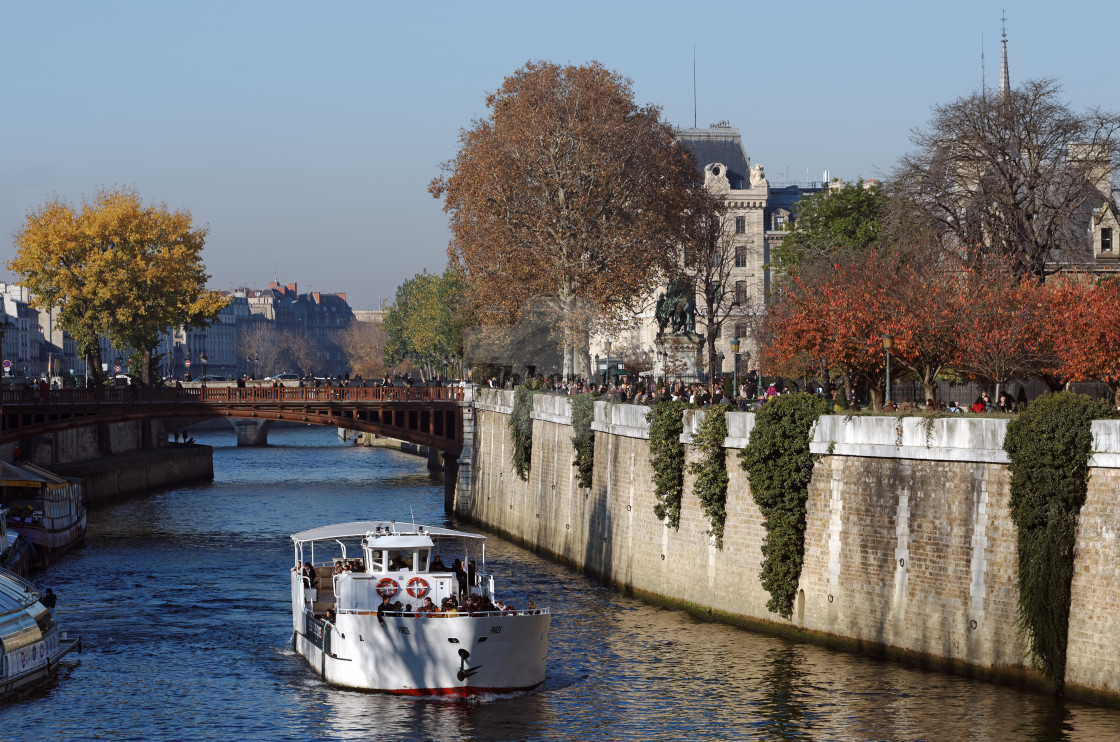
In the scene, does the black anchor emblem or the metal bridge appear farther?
the metal bridge

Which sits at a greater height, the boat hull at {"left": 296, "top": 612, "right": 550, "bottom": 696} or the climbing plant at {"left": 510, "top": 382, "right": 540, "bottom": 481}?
the climbing plant at {"left": 510, "top": 382, "right": 540, "bottom": 481}

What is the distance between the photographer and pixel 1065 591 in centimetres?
3175

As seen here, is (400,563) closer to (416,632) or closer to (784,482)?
(416,632)

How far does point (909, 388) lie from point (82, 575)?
3084cm

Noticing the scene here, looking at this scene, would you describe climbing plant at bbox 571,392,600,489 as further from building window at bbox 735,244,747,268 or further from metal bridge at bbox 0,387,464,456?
building window at bbox 735,244,747,268

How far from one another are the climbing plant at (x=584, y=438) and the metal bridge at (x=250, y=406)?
2379 cm

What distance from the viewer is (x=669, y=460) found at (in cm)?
4559

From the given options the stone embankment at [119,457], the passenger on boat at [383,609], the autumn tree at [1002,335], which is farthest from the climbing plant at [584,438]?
the stone embankment at [119,457]

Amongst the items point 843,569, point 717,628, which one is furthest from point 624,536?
point 843,569

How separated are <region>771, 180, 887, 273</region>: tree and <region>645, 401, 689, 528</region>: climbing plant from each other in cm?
3519

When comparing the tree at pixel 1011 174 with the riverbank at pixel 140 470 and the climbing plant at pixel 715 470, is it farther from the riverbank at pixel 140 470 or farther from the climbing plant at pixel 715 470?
the riverbank at pixel 140 470

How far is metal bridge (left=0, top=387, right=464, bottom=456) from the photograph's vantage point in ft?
250

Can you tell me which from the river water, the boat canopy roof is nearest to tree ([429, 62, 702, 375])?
the river water

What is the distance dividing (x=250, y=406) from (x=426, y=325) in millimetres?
53840
